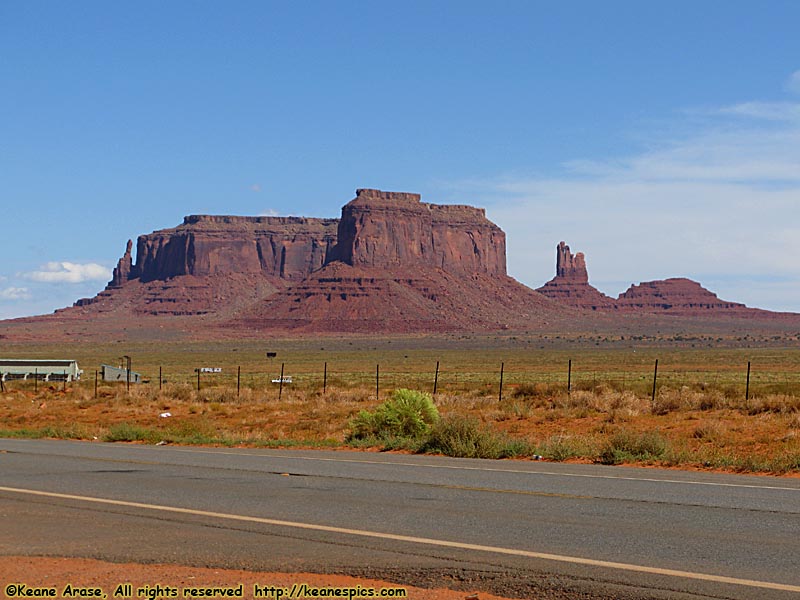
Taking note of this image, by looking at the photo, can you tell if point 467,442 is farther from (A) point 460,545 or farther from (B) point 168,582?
(B) point 168,582

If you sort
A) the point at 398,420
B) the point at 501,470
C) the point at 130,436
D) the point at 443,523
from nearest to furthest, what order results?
1. the point at 443,523
2. the point at 501,470
3. the point at 398,420
4. the point at 130,436

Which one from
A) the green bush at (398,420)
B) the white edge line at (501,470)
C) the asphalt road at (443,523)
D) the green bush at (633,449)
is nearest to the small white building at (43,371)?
the green bush at (398,420)

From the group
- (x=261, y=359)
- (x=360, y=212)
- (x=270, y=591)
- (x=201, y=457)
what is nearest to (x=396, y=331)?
(x=360, y=212)

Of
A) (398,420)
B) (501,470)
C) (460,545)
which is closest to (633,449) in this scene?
(501,470)

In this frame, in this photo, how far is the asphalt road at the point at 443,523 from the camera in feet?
25.3

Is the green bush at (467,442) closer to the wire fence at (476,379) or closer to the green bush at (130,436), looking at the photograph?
the green bush at (130,436)

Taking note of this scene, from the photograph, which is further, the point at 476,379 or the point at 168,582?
the point at 476,379

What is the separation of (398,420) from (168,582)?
15616 mm

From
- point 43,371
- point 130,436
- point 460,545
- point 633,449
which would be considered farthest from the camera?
point 43,371

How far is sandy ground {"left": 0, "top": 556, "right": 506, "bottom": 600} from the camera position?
23.3 feet

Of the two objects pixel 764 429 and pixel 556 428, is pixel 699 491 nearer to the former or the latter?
pixel 764 429

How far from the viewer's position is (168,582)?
24.4ft

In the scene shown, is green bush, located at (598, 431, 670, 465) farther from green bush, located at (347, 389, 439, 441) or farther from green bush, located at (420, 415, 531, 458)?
green bush, located at (347, 389, 439, 441)

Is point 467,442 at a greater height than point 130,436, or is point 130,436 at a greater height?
point 467,442
